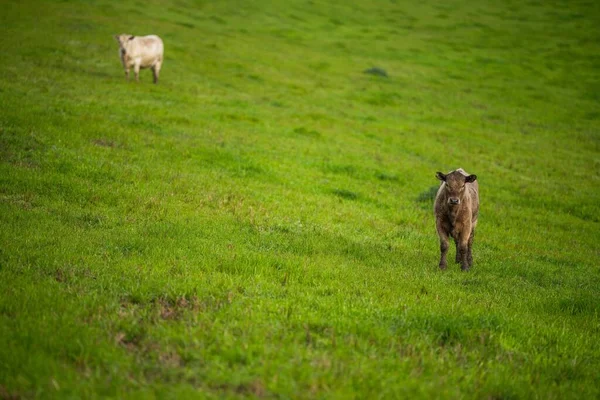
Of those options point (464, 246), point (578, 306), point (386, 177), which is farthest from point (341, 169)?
point (578, 306)

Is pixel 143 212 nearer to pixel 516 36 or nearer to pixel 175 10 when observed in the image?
pixel 175 10

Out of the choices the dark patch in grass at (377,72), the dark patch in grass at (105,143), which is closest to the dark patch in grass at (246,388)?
the dark patch in grass at (105,143)

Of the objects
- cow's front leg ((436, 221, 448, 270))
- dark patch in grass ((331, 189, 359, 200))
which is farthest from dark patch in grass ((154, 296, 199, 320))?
dark patch in grass ((331, 189, 359, 200))

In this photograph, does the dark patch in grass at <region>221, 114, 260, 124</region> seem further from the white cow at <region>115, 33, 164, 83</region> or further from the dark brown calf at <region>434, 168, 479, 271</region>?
the dark brown calf at <region>434, 168, 479, 271</region>

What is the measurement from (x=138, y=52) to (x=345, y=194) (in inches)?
711

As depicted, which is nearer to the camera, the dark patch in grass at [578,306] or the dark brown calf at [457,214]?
the dark patch in grass at [578,306]

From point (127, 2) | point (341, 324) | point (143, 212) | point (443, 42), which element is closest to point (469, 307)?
point (341, 324)

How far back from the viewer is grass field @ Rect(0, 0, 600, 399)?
221 inches

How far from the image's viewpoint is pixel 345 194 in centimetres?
1756

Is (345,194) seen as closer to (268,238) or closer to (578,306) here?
(268,238)

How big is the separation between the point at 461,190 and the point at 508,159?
1809cm

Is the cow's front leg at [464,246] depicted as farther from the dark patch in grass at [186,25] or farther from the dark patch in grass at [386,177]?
the dark patch in grass at [186,25]

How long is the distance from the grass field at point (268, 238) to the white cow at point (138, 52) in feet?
5.02

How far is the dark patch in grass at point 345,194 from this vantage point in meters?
17.4
